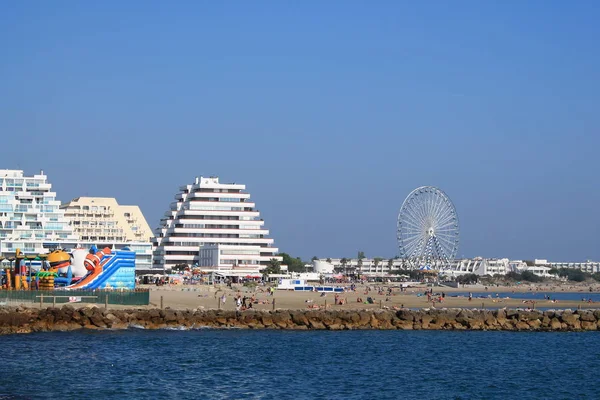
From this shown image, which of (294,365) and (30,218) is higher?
(30,218)

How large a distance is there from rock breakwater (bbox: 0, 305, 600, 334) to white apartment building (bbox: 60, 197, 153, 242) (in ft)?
277

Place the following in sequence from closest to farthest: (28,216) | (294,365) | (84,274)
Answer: (294,365) < (84,274) < (28,216)

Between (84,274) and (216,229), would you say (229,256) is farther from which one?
(84,274)

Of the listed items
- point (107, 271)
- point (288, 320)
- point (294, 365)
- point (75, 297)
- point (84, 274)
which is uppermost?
point (107, 271)

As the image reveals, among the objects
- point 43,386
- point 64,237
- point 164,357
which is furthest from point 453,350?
point 64,237

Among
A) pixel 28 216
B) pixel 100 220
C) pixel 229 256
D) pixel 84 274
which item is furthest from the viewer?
pixel 100 220

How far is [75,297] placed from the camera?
179ft

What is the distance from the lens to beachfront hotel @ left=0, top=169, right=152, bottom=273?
100250mm

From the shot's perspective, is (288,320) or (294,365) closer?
(294,365)

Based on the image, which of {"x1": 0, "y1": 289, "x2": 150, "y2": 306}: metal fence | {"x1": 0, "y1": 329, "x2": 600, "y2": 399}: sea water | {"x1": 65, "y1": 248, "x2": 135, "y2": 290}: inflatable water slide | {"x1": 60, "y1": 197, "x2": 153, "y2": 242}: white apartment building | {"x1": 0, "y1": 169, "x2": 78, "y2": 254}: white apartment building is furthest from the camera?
{"x1": 60, "y1": 197, "x2": 153, "y2": 242}: white apartment building

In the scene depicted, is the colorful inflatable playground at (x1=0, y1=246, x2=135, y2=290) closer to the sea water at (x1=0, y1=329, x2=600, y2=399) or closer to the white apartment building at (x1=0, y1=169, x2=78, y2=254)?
the sea water at (x1=0, y1=329, x2=600, y2=399)

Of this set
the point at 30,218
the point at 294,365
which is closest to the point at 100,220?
the point at 30,218

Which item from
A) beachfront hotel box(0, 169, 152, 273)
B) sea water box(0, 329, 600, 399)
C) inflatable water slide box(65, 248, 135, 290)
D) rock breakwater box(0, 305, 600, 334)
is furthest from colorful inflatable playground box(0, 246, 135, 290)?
beachfront hotel box(0, 169, 152, 273)

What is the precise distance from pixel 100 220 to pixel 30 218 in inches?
1549
